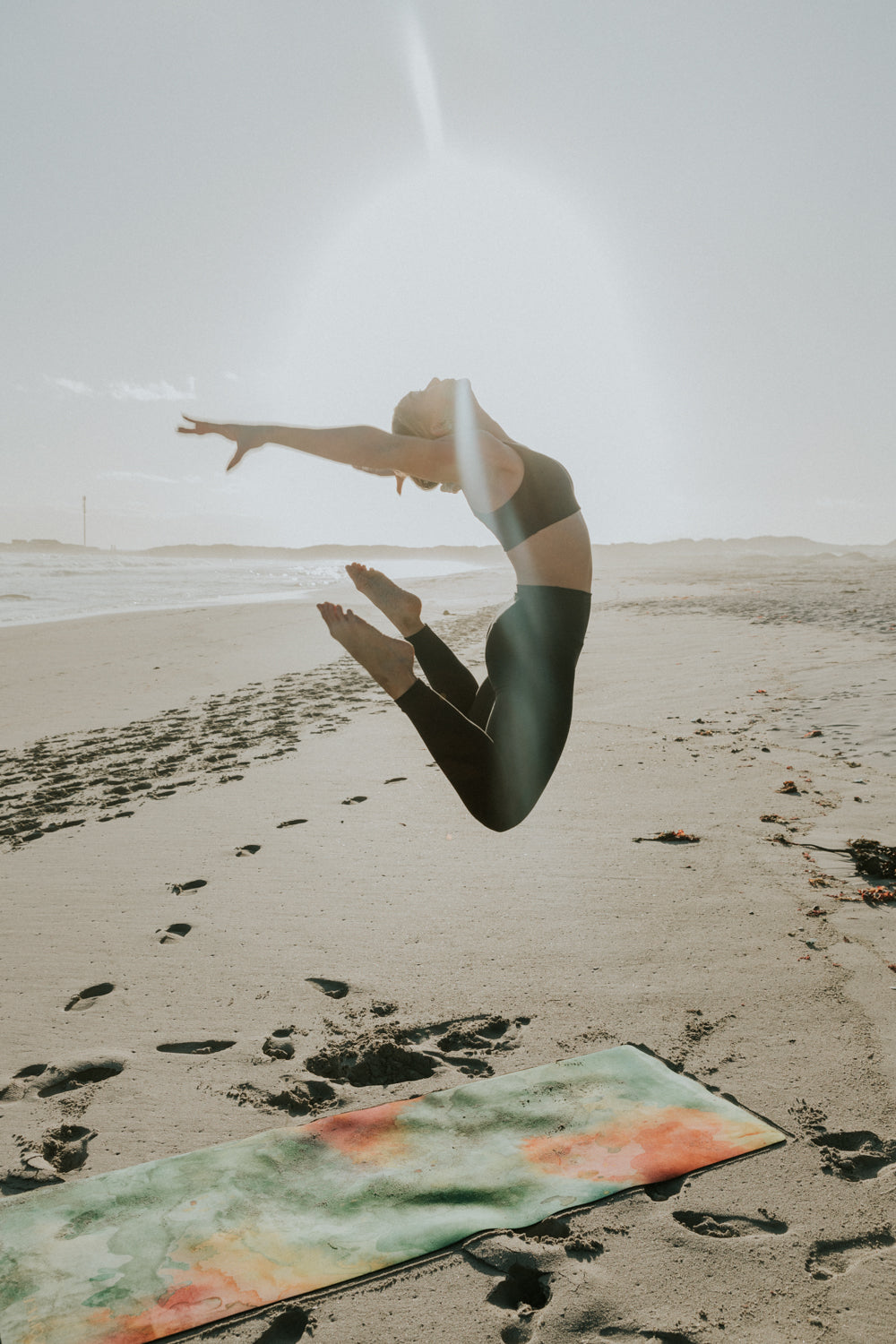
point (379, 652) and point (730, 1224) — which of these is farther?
point (379, 652)

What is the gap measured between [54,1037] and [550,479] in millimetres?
2248

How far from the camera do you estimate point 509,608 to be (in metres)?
2.74

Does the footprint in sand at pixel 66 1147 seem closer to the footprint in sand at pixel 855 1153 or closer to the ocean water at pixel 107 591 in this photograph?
the footprint in sand at pixel 855 1153

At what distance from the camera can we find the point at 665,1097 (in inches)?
89.2

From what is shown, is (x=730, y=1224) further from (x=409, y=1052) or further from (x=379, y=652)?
(x=379, y=652)

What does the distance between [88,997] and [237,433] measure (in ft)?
6.21

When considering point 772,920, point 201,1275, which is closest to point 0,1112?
point 201,1275

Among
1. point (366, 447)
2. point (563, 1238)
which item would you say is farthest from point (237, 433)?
point (563, 1238)

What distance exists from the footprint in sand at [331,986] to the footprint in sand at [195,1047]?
363 mm

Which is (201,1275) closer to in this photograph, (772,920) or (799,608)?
(772,920)

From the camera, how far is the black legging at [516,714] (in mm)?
2338

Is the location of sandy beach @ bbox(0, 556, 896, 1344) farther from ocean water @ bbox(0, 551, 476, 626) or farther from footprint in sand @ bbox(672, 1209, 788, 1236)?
ocean water @ bbox(0, 551, 476, 626)

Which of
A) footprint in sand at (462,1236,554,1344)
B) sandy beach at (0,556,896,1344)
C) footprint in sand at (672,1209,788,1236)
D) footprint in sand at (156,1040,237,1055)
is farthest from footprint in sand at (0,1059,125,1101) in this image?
footprint in sand at (672,1209,788,1236)

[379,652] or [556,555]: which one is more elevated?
[556,555]
